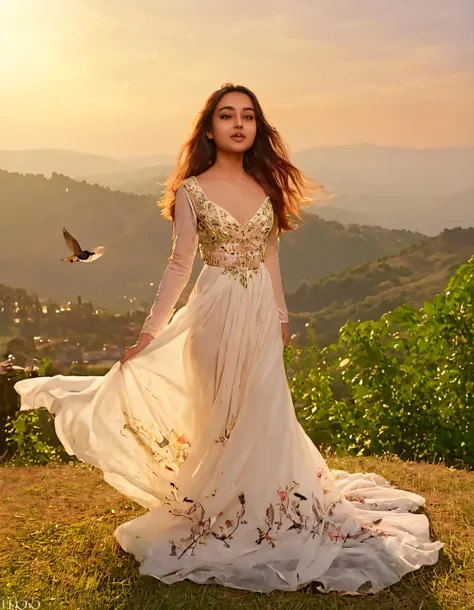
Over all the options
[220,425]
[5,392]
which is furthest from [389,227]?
[220,425]

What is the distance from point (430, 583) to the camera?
3.18m

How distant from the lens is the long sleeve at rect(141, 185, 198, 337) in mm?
3287

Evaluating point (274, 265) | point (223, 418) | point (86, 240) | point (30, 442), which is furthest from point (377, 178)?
point (223, 418)

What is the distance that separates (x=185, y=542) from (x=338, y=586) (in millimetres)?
689

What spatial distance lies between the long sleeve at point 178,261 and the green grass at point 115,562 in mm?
1097

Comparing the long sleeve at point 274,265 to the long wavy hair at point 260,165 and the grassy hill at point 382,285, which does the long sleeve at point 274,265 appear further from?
the grassy hill at point 382,285

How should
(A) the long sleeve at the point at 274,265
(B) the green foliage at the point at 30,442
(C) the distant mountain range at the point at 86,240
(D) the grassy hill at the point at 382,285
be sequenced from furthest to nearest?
(C) the distant mountain range at the point at 86,240
(D) the grassy hill at the point at 382,285
(B) the green foliage at the point at 30,442
(A) the long sleeve at the point at 274,265

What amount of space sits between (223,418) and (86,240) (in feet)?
29.0

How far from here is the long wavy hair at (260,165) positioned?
3.42 metres

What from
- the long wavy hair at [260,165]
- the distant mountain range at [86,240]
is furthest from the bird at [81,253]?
the distant mountain range at [86,240]

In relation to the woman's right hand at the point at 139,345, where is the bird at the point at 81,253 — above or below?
above

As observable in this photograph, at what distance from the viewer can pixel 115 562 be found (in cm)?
333

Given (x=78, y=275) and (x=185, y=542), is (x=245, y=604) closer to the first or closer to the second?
(x=185, y=542)

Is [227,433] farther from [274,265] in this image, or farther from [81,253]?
[81,253]
